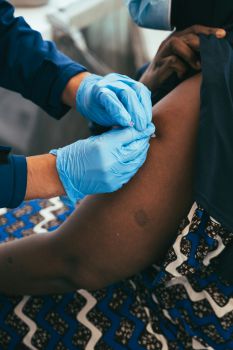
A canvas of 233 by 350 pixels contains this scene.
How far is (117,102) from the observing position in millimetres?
1055

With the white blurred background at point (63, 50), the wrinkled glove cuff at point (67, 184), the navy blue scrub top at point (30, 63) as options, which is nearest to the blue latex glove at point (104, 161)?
the wrinkled glove cuff at point (67, 184)

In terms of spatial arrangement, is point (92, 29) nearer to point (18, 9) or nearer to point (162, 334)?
point (18, 9)

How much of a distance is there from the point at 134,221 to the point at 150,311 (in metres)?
0.25

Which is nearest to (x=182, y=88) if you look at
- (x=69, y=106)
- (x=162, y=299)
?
(x=69, y=106)

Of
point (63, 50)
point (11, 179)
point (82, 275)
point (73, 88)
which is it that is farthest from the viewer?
point (63, 50)

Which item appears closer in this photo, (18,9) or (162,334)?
(162,334)

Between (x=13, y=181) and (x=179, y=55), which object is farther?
(x=179, y=55)

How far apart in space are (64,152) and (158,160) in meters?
0.22

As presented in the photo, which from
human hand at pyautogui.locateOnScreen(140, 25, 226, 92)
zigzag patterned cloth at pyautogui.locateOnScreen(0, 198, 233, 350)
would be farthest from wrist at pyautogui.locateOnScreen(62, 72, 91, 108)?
zigzag patterned cloth at pyautogui.locateOnScreen(0, 198, 233, 350)

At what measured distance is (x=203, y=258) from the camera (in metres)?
1.07

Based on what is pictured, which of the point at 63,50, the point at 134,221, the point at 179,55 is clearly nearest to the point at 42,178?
the point at 134,221

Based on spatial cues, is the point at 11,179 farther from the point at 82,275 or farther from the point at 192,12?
the point at 192,12

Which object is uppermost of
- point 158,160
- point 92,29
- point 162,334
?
point 158,160

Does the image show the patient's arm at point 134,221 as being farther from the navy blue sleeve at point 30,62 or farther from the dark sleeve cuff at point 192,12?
the navy blue sleeve at point 30,62
